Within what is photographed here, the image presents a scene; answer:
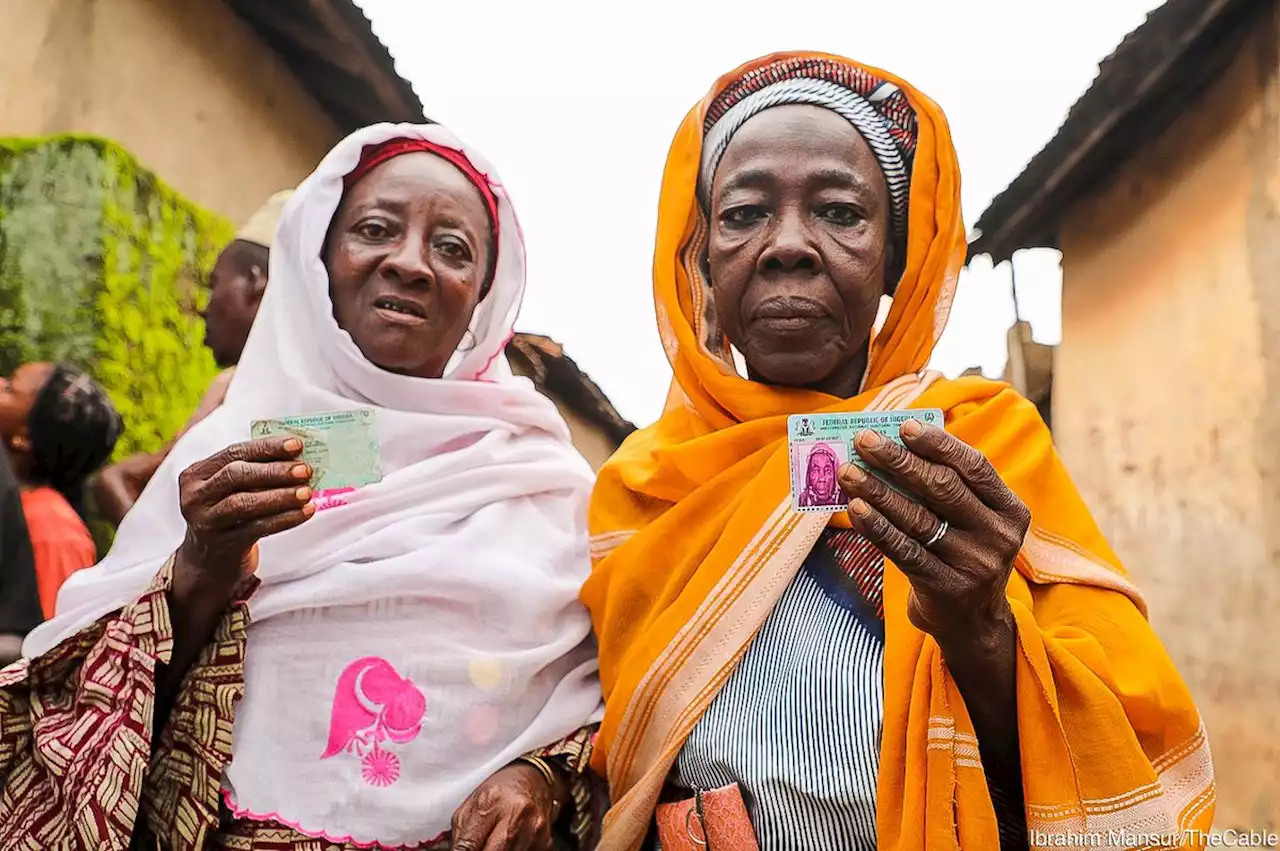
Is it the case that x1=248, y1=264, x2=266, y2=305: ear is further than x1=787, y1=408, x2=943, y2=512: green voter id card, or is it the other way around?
x1=248, y1=264, x2=266, y2=305: ear

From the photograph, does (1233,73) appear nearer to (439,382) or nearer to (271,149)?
(439,382)

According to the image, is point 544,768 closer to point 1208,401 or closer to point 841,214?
point 841,214

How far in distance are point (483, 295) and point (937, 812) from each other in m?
1.93

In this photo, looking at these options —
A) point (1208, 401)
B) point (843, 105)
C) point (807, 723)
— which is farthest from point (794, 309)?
point (1208, 401)

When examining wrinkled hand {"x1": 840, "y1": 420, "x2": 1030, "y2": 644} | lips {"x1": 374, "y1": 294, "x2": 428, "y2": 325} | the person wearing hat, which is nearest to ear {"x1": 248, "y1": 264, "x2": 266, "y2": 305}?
the person wearing hat

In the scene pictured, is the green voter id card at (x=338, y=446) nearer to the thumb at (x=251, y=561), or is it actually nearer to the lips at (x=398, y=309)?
the thumb at (x=251, y=561)

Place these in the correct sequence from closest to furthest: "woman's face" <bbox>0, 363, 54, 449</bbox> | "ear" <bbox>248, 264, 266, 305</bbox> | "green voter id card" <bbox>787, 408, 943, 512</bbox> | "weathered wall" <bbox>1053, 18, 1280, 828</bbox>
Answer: "green voter id card" <bbox>787, 408, 943, 512</bbox> → "woman's face" <bbox>0, 363, 54, 449</bbox> → "ear" <bbox>248, 264, 266, 305</bbox> → "weathered wall" <bbox>1053, 18, 1280, 828</bbox>

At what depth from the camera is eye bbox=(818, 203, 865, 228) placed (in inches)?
87.0

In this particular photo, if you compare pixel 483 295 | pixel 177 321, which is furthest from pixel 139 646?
pixel 177 321

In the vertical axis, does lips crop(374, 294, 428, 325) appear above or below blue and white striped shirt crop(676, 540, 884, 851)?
above

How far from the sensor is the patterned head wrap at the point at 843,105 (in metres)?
2.30

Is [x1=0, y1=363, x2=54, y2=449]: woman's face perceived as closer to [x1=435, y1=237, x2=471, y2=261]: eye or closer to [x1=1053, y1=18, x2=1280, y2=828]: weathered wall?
[x1=435, y1=237, x2=471, y2=261]: eye

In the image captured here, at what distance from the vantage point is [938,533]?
1.52 meters

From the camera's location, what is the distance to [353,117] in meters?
8.43
